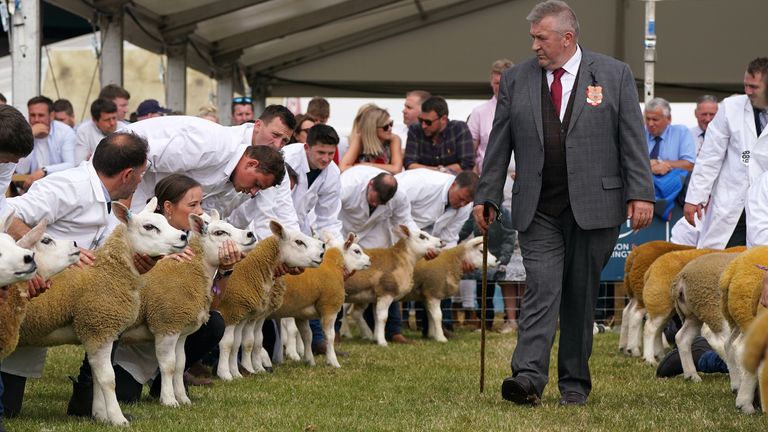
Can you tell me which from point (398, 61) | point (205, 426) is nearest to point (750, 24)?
point (398, 61)

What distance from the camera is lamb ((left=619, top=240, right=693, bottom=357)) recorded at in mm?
9461

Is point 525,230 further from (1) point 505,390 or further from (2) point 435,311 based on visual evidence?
(2) point 435,311

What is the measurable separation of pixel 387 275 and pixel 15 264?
6.43 metres

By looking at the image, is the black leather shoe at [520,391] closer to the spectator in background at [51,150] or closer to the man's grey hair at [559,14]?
the man's grey hair at [559,14]

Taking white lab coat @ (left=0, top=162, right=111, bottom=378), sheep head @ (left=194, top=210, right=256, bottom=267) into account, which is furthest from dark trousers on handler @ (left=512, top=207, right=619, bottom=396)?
white lab coat @ (left=0, top=162, right=111, bottom=378)

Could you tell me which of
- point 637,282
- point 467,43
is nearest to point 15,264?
point 637,282

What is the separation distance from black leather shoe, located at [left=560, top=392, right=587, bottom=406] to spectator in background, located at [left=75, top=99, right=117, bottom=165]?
18.9 feet

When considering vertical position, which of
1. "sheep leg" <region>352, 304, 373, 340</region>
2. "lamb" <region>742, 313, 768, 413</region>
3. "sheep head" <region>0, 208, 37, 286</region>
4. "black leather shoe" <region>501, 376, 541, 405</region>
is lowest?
"sheep leg" <region>352, 304, 373, 340</region>

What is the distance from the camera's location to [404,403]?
6.82 m

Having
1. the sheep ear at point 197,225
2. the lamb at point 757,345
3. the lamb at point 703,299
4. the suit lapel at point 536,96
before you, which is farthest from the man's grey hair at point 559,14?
the lamb at point 757,345

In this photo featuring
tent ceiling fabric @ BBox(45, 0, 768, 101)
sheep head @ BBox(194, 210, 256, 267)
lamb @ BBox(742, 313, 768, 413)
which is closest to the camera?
lamb @ BBox(742, 313, 768, 413)

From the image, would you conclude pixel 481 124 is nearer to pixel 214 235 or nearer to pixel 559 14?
pixel 559 14

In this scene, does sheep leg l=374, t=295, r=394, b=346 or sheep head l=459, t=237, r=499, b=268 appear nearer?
sheep leg l=374, t=295, r=394, b=346

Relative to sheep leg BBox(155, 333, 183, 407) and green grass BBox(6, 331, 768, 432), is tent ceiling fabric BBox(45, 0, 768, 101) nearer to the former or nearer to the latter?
green grass BBox(6, 331, 768, 432)
